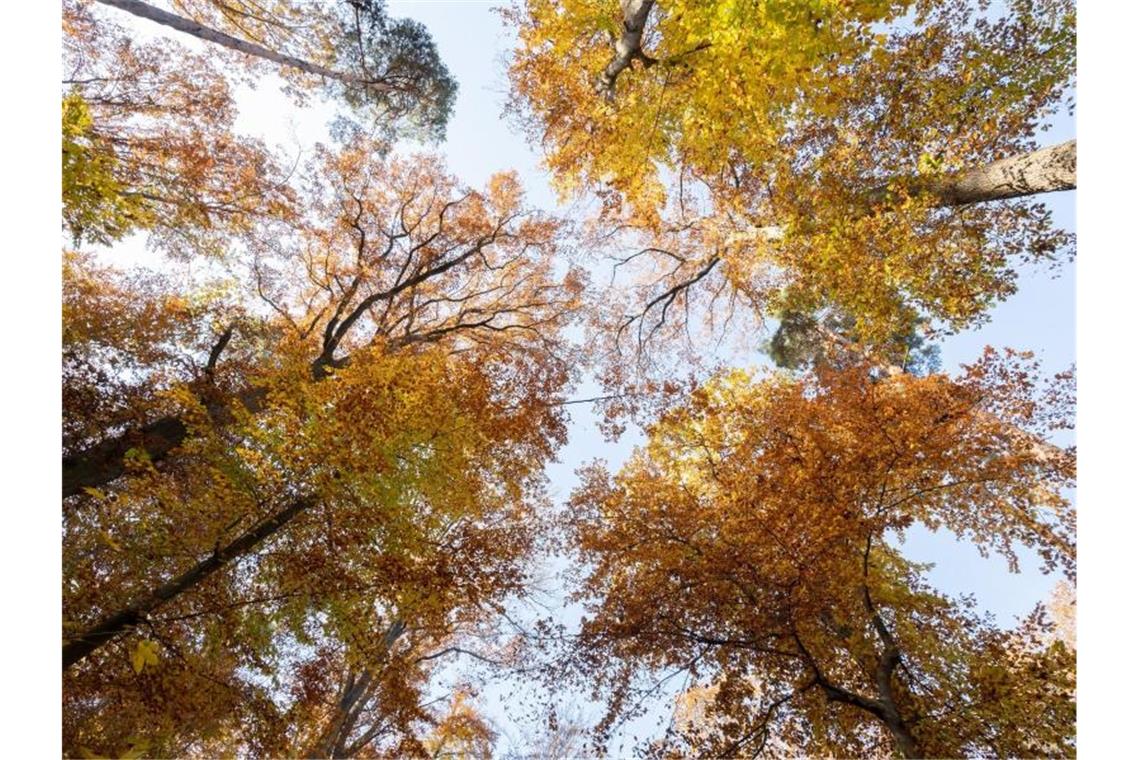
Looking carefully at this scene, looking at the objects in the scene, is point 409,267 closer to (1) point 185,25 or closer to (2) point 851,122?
(1) point 185,25

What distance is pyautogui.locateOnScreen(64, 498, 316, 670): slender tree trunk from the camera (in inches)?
157

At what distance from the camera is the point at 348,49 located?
272 inches

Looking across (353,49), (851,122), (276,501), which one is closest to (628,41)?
(851,122)

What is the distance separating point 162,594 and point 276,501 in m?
1.20

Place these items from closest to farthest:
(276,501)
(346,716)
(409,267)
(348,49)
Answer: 1. (276,501)
2. (346,716)
3. (348,49)
4. (409,267)

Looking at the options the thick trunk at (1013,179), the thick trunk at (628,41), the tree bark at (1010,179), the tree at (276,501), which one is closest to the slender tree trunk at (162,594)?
the tree at (276,501)

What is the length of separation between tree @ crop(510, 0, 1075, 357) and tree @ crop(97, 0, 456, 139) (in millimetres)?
1650

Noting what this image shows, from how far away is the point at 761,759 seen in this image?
16.1 ft

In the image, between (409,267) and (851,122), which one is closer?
(851,122)

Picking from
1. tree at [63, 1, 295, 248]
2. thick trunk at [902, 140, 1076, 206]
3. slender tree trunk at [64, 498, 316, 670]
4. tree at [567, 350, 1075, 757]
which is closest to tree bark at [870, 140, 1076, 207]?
thick trunk at [902, 140, 1076, 206]

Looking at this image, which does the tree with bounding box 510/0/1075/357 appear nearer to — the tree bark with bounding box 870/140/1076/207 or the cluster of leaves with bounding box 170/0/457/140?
the tree bark with bounding box 870/140/1076/207
